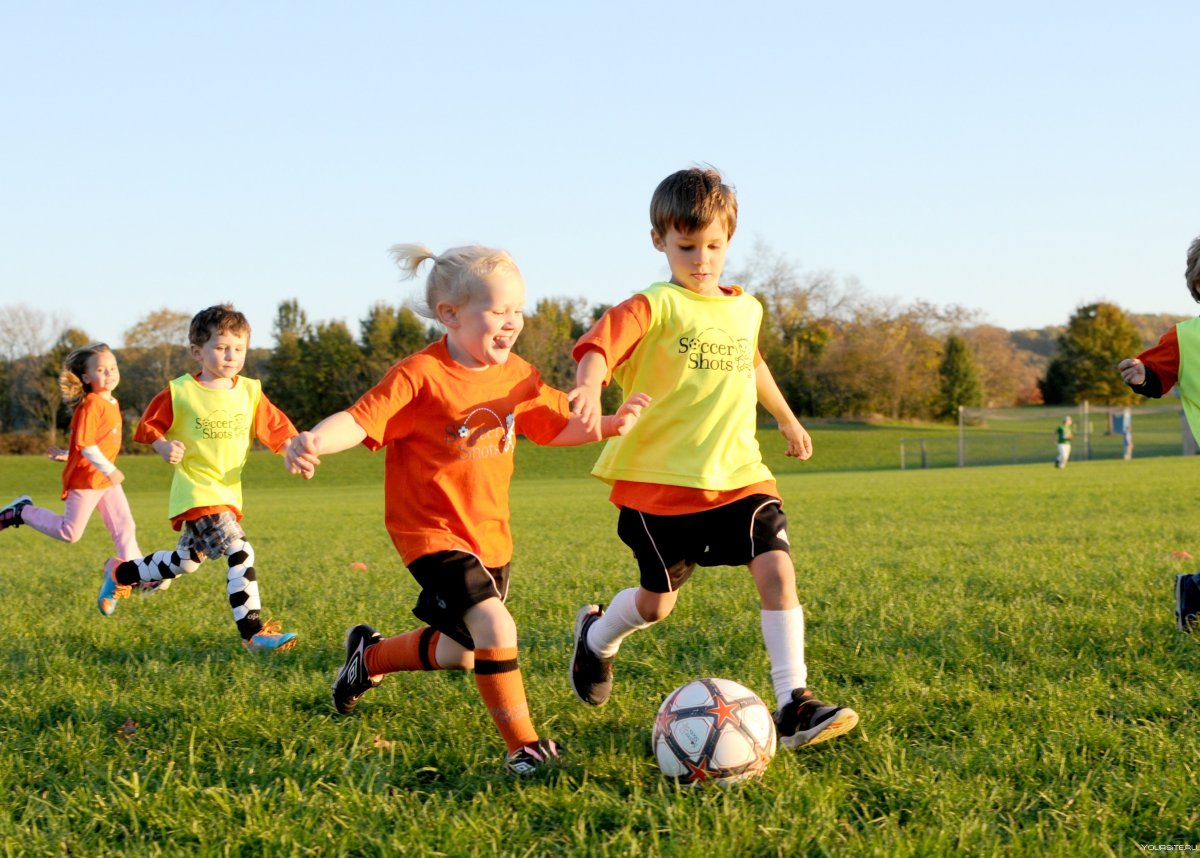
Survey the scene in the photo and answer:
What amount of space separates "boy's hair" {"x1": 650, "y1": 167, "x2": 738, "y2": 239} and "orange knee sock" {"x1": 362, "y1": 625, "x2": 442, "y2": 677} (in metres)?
1.83

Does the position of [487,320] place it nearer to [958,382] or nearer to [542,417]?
[542,417]

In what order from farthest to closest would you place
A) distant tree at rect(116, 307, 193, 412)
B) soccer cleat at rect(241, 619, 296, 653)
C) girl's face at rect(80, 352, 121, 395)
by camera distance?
distant tree at rect(116, 307, 193, 412), girl's face at rect(80, 352, 121, 395), soccer cleat at rect(241, 619, 296, 653)

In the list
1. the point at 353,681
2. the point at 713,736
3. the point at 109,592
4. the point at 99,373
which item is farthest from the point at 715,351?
the point at 99,373

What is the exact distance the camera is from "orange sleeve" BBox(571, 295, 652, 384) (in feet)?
13.8

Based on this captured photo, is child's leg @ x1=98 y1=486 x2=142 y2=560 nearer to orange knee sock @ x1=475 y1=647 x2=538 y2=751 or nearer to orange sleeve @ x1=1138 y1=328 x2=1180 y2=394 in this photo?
orange knee sock @ x1=475 y1=647 x2=538 y2=751

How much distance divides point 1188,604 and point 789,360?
210 feet

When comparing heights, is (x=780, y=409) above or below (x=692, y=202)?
below

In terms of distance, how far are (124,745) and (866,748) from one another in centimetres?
250

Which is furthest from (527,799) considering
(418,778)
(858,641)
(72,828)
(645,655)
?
(858,641)

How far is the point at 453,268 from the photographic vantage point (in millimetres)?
4066

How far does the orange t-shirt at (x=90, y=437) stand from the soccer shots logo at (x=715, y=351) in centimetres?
516

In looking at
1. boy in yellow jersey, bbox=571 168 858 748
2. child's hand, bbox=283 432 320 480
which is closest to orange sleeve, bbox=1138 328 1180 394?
boy in yellow jersey, bbox=571 168 858 748

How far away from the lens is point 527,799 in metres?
3.19

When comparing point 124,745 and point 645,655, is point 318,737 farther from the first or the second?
point 645,655
